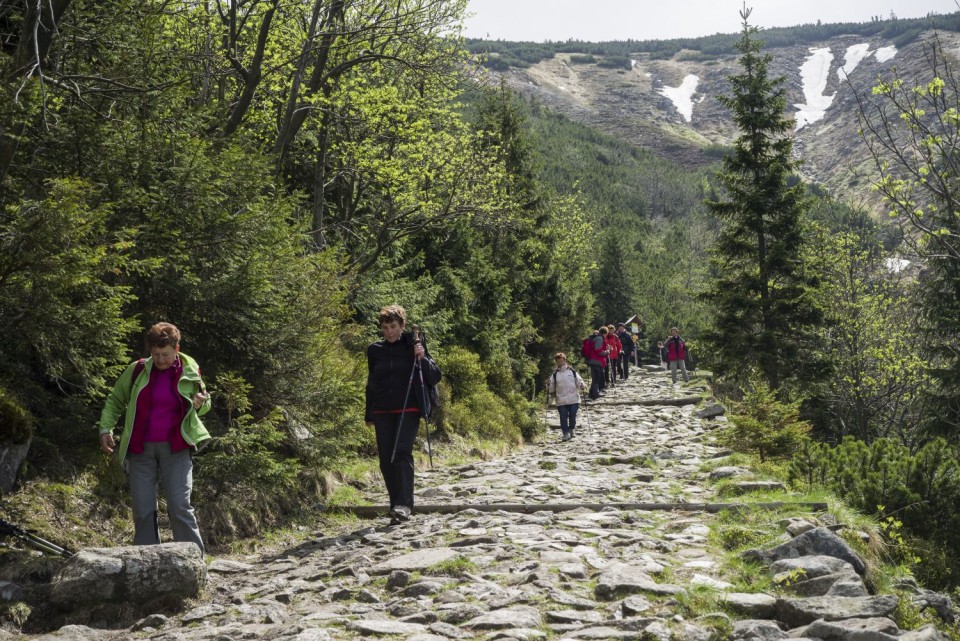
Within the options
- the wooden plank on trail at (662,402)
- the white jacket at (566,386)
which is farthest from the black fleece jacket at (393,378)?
the wooden plank on trail at (662,402)

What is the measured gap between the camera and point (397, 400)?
929 centimetres

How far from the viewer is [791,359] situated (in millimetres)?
24328

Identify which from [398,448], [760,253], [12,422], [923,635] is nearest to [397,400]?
[398,448]

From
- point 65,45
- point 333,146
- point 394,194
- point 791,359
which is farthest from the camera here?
point 791,359

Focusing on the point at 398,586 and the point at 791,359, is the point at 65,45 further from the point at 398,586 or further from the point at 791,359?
the point at 791,359

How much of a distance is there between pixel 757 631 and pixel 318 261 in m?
7.67

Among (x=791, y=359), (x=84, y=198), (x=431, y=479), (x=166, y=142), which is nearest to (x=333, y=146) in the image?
(x=431, y=479)

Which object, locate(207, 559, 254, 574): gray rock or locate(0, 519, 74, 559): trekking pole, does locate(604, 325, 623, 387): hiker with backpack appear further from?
→ locate(0, 519, 74, 559): trekking pole

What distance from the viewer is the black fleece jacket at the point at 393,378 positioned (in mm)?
9297

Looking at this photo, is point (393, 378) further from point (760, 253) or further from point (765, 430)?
point (760, 253)

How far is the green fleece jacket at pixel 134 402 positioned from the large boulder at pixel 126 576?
913 mm

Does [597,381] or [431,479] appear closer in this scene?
[431,479]

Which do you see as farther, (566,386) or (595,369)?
(595,369)

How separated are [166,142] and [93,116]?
0.68 meters
